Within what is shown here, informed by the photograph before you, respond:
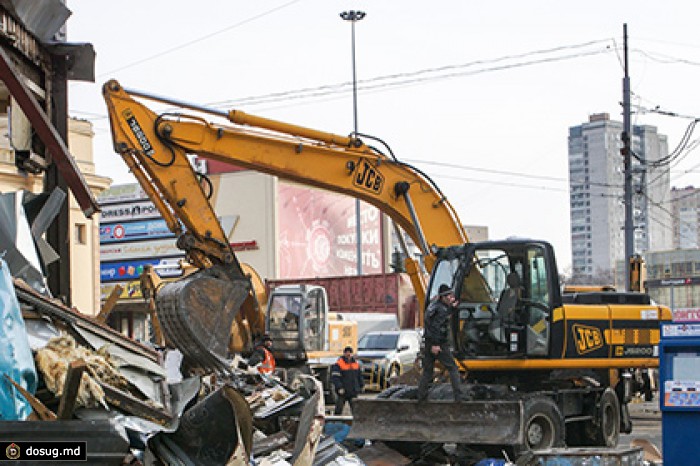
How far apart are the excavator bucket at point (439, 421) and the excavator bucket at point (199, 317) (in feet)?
7.03

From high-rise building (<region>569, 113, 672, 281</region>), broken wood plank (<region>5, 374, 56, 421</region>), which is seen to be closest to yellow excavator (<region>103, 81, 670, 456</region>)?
broken wood plank (<region>5, 374, 56, 421</region>)

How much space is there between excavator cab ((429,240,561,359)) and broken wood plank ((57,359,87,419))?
7086mm

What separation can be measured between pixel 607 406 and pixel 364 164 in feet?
15.7

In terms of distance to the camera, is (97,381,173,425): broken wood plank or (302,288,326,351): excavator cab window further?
(302,288,326,351): excavator cab window

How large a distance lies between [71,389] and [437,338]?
623 cm

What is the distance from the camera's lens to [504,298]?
46.6ft

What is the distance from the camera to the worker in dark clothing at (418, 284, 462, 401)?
520 inches

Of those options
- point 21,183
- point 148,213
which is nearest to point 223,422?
point 21,183

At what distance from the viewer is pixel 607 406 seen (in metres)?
15.0

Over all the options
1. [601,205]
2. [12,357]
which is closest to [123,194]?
[12,357]

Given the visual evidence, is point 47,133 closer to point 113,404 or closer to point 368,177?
point 113,404

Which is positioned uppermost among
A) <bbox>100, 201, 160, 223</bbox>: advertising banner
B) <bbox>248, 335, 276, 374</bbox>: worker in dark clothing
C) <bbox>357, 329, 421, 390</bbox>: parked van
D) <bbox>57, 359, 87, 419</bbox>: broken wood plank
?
<bbox>100, 201, 160, 223</bbox>: advertising banner

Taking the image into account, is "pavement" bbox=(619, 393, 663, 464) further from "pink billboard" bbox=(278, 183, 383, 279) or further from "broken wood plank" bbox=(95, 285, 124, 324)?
"pink billboard" bbox=(278, 183, 383, 279)

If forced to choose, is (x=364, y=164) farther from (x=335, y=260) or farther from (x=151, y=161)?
(x=335, y=260)
